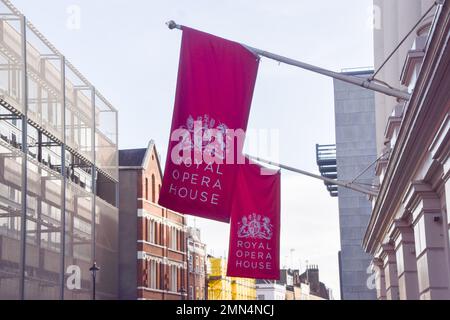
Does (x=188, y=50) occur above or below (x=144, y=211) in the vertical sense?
below

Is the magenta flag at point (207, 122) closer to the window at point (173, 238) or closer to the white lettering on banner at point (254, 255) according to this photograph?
the white lettering on banner at point (254, 255)

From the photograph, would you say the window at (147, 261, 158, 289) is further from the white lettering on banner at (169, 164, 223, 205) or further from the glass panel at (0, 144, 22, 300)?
the white lettering on banner at (169, 164, 223, 205)

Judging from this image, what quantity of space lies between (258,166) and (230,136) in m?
5.74

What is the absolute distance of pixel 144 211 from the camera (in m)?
63.0

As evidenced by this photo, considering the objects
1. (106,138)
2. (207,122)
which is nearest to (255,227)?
(207,122)

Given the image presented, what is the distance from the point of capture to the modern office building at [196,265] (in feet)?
257

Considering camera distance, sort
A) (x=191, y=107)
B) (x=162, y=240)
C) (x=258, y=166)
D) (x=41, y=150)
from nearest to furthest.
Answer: (x=191, y=107) → (x=258, y=166) → (x=41, y=150) → (x=162, y=240)

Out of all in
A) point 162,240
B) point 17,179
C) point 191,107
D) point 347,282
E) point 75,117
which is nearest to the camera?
point 191,107

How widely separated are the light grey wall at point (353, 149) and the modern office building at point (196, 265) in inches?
734

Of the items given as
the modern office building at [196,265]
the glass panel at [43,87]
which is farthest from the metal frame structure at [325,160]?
the glass panel at [43,87]

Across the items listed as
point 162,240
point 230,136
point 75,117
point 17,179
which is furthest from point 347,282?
point 230,136

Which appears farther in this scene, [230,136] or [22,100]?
[22,100]
